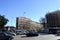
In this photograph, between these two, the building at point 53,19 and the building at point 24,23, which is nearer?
the building at point 53,19

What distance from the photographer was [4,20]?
2648 inches

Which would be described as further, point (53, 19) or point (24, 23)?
point (24, 23)

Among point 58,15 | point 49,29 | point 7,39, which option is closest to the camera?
point 7,39

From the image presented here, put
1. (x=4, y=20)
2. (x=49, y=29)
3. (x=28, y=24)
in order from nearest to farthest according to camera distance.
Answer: (x=4, y=20), (x=49, y=29), (x=28, y=24)

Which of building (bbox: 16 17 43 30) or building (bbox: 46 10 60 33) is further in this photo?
building (bbox: 16 17 43 30)

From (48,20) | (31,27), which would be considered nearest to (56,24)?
(48,20)

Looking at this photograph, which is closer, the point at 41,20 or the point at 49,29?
the point at 49,29

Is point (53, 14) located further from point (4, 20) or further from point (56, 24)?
point (4, 20)

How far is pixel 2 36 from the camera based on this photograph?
3300 cm

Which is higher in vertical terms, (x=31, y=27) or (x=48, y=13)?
(x=48, y=13)

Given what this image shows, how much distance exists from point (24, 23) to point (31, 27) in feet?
22.6

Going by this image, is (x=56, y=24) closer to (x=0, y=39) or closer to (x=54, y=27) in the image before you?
(x=54, y=27)

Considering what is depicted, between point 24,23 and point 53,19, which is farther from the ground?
point 53,19

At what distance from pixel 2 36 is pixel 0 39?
0.67 m
